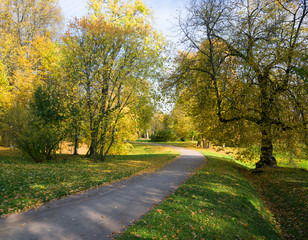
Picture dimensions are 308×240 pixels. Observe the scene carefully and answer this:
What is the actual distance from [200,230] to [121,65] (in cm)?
1278

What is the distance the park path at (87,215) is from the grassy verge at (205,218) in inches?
20.6

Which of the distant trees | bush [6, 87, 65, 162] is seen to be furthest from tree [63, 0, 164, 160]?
bush [6, 87, 65, 162]

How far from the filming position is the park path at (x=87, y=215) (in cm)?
457

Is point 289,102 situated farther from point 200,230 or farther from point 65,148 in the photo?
point 65,148

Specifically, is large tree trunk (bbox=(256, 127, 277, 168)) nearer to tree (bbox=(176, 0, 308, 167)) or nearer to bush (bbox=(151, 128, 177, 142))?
tree (bbox=(176, 0, 308, 167))

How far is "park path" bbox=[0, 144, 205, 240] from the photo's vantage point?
4.57 metres

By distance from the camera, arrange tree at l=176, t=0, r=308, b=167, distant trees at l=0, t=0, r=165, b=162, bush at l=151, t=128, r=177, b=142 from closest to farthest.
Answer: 1. tree at l=176, t=0, r=308, b=167
2. distant trees at l=0, t=0, r=165, b=162
3. bush at l=151, t=128, r=177, b=142

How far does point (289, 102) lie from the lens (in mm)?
11945

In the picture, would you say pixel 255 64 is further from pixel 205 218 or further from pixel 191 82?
pixel 205 218

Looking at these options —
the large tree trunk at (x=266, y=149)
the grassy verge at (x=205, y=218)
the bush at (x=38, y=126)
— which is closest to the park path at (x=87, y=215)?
the grassy verge at (x=205, y=218)

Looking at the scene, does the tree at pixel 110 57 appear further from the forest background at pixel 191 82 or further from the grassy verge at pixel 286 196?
the grassy verge at pixel 286 196

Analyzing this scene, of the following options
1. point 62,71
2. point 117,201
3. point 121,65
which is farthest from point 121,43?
point 117,201

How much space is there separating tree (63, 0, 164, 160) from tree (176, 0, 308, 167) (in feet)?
10.9

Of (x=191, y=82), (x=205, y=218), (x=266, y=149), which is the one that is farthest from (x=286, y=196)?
(x=191, y=82)
